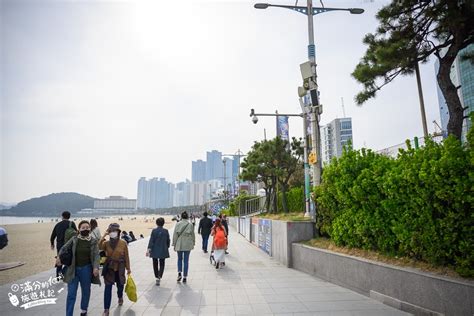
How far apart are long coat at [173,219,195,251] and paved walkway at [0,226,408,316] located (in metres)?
0.90

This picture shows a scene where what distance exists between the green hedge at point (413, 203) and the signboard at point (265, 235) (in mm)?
4633

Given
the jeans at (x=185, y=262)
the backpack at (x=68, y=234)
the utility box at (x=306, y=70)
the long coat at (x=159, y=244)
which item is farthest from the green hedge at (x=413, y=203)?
the backpack at (x=68, y=234)

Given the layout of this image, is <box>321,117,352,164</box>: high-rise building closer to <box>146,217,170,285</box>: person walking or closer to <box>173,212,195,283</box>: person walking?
<box>173,212,195,283</box>: person walking

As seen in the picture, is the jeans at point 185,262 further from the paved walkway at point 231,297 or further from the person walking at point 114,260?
the person walking at point 114,260

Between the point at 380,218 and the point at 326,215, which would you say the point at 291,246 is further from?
the point at 380,218

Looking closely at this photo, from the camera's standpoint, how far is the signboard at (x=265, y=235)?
12.4 meters

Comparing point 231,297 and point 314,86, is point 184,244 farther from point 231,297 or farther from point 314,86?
point 314,86

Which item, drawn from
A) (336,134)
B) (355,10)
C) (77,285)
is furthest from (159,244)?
(336,134)

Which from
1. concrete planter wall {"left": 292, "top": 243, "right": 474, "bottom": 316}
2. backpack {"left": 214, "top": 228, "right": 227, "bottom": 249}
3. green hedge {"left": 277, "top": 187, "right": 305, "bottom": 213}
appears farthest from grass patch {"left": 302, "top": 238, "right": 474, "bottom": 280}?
green hedge {"left": 277, "top": 187, "right": 305, "bottom": 213}

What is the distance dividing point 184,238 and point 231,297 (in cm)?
213

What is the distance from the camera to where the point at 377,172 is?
251 inches

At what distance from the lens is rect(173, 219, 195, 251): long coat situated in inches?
306

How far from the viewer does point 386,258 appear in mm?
6090

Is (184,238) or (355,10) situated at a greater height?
(355,10)
